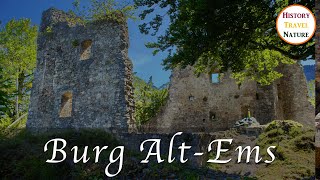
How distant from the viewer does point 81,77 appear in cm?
1537

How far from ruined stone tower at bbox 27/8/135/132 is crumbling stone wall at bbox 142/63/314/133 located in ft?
23.8

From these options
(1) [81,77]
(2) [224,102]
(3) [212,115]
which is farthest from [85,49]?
(2) [224,102]

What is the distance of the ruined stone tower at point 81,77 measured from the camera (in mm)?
14023

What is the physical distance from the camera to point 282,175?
364 inches

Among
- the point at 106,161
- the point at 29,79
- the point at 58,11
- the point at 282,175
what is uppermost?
the point at 58,11

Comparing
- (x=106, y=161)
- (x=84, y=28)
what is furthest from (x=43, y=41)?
(x=106, y=161)

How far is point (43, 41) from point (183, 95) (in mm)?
10808

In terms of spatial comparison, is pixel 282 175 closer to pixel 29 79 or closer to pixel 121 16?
pixel 121 16

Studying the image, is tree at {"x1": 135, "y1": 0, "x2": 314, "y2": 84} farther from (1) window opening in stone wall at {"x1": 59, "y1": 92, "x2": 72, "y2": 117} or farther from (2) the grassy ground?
(1) window opening in stone wall at {"x1": 59, "y1": 92, "x2": 72, "y2": 117}

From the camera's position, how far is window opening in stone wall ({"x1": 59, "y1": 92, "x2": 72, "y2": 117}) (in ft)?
52.4

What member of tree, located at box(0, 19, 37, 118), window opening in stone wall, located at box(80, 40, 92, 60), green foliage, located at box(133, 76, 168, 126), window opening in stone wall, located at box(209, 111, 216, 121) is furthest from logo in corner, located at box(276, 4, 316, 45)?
tree, located at box(0, 19, 37, 118)

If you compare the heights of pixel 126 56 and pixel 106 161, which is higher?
pixel 126 56

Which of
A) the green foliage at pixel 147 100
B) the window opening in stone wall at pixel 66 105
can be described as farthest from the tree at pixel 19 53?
the green foliage at pixel 147 100

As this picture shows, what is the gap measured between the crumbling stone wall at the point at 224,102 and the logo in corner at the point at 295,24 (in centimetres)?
1537
